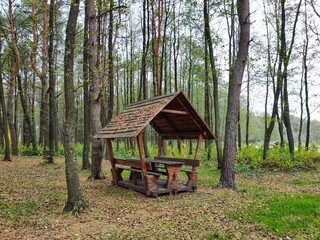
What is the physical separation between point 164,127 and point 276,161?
23.2 feet

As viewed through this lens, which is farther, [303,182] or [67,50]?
[303,182]

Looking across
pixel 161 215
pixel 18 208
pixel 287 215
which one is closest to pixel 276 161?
pixel 287 215

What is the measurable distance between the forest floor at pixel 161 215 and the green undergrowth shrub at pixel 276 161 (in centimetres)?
529

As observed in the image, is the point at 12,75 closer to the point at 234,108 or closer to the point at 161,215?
the point at 234,108

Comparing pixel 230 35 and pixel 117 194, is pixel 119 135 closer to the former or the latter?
pixel 117 194

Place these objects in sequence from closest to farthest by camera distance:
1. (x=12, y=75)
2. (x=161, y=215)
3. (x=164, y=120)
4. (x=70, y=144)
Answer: (x=70, y=144) → (x=161, y=215) → (x=164, y=120) → (x=12, y=75)

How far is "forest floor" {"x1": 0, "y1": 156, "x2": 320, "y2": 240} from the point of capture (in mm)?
4910

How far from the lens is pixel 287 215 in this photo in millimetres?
5695

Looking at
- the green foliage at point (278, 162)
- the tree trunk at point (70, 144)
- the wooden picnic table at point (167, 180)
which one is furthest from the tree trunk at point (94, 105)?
the green foliage at point (278, 162)

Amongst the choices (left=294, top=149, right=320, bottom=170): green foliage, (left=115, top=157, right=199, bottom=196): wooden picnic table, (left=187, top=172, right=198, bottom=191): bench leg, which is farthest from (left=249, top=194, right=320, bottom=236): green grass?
(left=294, top=149, right=320, bottom=170): green foliage

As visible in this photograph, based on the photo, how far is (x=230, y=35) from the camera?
1727 cm

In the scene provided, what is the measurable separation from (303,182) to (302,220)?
18.2ft

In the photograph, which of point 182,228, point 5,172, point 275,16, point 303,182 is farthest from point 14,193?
point 275,16

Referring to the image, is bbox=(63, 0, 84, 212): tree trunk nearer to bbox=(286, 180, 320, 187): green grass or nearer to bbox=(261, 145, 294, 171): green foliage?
bbox=(286, 180, 320, 187): green grass
